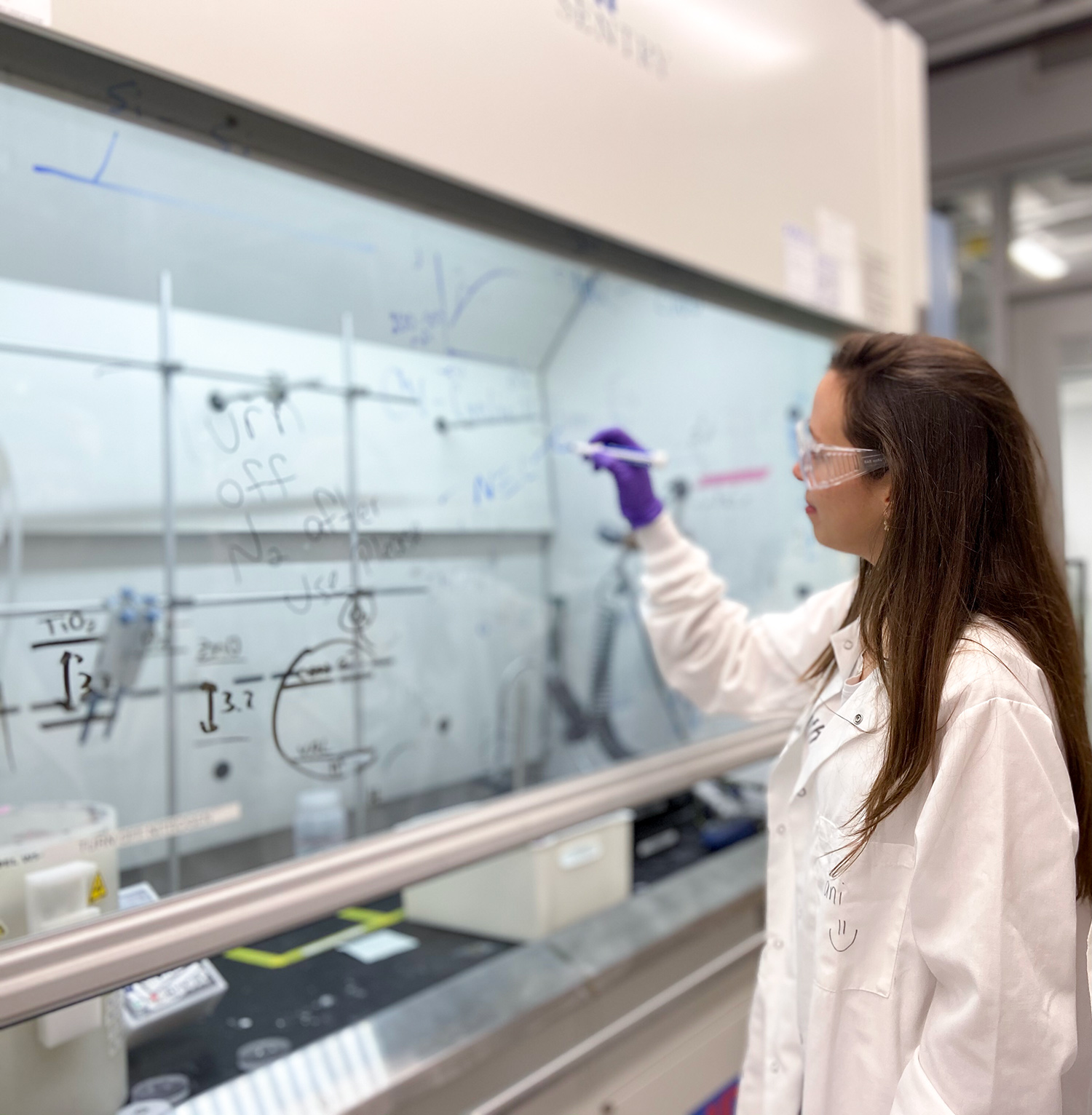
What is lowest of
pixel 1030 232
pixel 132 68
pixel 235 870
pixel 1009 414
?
pixel 235 870

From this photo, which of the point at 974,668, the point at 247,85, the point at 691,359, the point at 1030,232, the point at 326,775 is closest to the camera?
the point at 974,668

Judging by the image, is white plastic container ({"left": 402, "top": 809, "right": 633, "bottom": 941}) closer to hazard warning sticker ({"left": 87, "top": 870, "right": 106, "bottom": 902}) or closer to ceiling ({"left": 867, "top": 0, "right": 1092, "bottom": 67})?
hazard warning sticker ({"left": 87, "top": 870, "right": 106, "bottom": 902})

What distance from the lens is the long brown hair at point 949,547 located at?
79cm

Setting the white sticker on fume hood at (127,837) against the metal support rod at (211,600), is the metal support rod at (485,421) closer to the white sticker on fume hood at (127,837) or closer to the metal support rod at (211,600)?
the metal support rod at (211,600)

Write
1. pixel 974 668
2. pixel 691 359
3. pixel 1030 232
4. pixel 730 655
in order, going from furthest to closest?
pixel 1030 232
pixel 691 359
pixel 730 655
pixel 974 668

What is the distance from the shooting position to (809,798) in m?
0.94

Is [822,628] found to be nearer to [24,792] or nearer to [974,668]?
[974,668]

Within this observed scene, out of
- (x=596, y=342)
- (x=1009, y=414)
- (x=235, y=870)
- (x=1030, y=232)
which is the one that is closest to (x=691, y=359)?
(x=596, y=342)

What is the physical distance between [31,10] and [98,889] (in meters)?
0.79

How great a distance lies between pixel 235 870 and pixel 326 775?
155 mm

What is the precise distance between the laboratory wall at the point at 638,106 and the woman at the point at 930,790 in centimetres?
50

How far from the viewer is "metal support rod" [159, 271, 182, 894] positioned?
1037 mm

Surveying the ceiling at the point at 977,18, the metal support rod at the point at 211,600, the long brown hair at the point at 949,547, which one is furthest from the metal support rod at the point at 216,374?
the ceiling at the point at 977,18

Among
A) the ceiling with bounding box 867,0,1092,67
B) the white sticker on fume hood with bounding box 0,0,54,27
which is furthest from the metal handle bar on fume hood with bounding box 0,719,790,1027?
the ceiling with bounding box 867,0,1092,67
